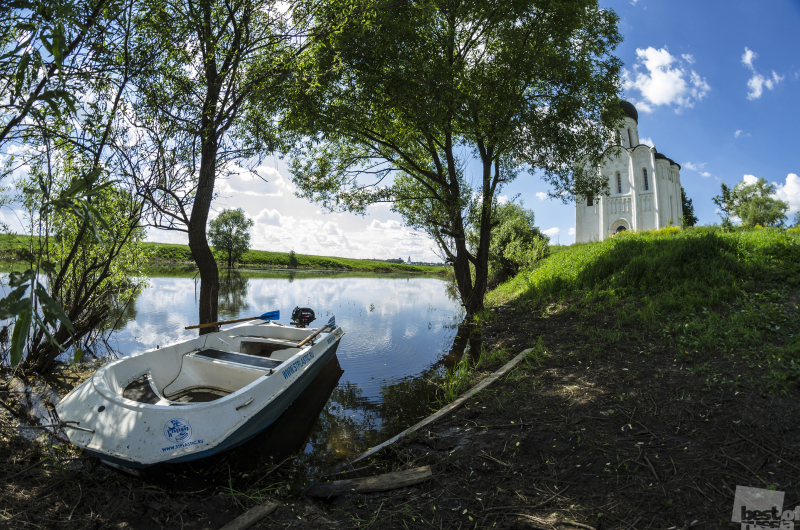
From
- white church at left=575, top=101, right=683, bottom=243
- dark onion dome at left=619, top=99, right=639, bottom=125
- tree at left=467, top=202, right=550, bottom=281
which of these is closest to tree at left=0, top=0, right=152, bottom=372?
tree at left=467, top=202, right=550, bottom=281

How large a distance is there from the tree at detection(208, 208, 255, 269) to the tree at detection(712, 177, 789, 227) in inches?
2060

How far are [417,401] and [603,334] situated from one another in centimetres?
379

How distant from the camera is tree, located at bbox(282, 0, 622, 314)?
9719 millimetres

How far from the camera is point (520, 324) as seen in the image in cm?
1028

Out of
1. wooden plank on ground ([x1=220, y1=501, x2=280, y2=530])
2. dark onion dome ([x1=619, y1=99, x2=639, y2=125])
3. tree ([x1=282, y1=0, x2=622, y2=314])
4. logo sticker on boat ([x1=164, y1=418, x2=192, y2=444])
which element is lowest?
wooden plank on ground ([x1=220, y1=501, x2=280, y2=530])

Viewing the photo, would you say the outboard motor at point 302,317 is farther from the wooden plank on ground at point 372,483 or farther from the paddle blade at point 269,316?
the wooden plank on ground at point 372,483

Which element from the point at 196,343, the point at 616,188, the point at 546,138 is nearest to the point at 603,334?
the point at 546,138

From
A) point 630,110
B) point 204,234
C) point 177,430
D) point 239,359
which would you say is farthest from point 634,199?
point 177,430

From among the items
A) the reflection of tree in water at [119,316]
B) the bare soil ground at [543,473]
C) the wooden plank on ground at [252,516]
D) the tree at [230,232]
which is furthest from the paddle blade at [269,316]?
the tree at [230,232]

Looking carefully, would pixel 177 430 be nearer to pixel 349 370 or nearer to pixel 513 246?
pixel 349 370

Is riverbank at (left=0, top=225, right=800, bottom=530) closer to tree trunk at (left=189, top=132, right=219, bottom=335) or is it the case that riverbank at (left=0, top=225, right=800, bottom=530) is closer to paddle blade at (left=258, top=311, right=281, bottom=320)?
tree trunk at (left=189, top=132, right=219, bottom=335)

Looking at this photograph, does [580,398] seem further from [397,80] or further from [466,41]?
[466,41]

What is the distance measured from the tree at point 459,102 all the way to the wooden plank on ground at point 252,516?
725cm

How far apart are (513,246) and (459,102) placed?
38.4 feet
